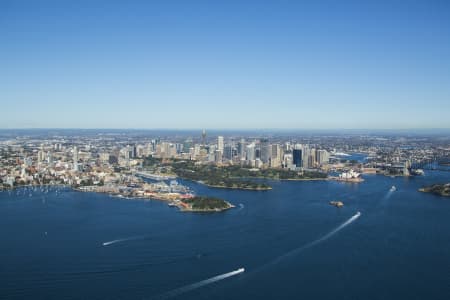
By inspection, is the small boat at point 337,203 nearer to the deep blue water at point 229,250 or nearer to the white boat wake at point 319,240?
the deep blue water at point 229,250

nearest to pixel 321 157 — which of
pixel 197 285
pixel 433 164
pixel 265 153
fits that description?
pixel 265 153

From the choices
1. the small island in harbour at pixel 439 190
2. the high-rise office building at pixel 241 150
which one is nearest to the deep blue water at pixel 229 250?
the small island in harbour at pixel 439 190

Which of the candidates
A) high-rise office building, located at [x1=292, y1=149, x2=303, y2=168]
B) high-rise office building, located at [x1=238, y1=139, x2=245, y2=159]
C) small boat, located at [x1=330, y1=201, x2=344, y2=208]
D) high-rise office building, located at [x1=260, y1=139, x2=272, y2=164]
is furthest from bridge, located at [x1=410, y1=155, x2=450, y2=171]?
small boat, located at [x1=330, y1=201, x2=344, y2=208]

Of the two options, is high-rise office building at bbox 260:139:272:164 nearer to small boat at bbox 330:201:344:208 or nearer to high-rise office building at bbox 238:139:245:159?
high-rise office building at bbox 238:139:245:159

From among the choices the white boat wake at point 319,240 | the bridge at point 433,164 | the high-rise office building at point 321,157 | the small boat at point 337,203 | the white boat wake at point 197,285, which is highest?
the high-rise office building at point 321,157

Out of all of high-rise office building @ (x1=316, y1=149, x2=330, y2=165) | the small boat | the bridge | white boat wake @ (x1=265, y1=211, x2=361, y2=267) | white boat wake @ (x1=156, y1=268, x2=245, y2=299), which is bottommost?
white boat wake @ (x1=156, y1=268, x2=245, y2=299)

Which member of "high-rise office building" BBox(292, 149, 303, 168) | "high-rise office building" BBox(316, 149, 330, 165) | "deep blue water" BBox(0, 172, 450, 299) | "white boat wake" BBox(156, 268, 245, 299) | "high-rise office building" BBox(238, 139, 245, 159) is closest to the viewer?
"white boat wake" BBox(156, 268, 245, 299)

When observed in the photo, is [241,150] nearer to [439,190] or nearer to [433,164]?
[433,164]

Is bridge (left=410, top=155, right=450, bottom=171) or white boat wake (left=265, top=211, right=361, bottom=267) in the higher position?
bridge (left=410, top=155, right=450, bottom=171)

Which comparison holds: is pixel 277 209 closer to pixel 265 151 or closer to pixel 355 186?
pixel 355 186

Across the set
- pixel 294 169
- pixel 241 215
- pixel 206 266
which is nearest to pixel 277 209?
pixel 241 215
